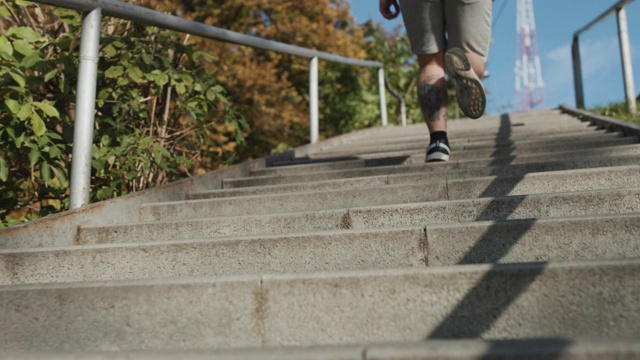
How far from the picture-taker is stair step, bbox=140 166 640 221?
236cm

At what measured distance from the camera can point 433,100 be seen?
302 cm

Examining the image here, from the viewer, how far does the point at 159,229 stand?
2.28 meters

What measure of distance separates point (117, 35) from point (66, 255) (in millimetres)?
1775

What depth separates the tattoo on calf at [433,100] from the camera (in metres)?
3.02

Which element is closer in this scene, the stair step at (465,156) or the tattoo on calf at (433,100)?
the tattoo on calf at (433,100)

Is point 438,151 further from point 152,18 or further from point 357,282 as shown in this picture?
point 357,282

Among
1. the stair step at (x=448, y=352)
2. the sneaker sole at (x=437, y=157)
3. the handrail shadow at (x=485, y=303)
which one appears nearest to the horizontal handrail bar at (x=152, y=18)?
the sneaker sole at (x=437, y=157)

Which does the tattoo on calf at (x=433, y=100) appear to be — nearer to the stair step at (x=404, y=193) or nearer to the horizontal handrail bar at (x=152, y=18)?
the stair step at (x=404, y=193)

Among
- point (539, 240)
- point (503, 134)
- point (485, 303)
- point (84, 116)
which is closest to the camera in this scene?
point (485, 303)

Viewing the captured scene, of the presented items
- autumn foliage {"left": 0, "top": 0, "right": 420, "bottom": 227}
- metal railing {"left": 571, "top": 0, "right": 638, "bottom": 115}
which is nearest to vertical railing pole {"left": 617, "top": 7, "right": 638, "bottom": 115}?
metal railing {"left": 571, "top": 0, "right": 638, "bottom": 115}

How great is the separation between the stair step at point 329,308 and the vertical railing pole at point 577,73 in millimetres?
7461

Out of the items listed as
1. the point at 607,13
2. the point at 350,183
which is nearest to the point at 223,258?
the point at 350,183

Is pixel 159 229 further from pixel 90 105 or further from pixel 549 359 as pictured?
pixel 549 359

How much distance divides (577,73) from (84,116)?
24.9ft
